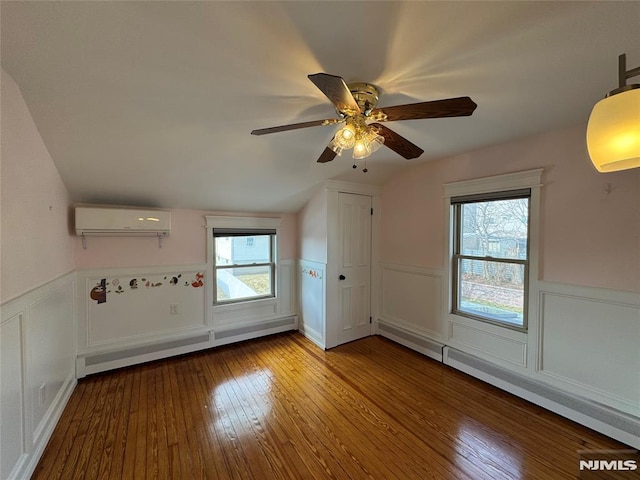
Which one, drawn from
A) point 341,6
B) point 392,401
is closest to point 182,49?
point 341,6

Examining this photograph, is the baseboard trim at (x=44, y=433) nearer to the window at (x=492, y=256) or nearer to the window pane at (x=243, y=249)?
the window pane at (x=243, y=249)

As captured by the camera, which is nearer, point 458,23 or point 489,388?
point 458,23

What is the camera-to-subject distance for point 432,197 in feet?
10.7

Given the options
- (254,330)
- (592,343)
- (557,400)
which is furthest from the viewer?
(254,330)

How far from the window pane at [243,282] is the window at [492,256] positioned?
100 inches

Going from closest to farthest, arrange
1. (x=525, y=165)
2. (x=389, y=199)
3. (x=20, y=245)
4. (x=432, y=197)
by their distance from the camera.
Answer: (x=20, y=245) < (x=525, y=165) < (x=432, y=197) < (x=389, y=199)

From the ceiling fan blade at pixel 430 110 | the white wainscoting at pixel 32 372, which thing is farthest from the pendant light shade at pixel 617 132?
the white wainscoting at pixel 32 372

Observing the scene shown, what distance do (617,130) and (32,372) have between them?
10.5 ft

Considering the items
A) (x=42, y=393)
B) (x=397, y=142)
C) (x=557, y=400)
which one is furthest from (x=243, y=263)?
(x=557, y=400)

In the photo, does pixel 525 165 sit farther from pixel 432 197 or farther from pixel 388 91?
pixel 388 91

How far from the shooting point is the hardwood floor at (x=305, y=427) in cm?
179

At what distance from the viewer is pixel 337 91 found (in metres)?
1.24

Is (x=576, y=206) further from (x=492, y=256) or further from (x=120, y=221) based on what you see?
(x=120, y=221)

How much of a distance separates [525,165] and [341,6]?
2.24 m
